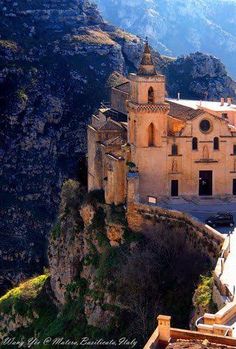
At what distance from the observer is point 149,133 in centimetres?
5372

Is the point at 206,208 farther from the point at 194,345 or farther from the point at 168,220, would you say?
the point at 194,345

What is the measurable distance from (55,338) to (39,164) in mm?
62318

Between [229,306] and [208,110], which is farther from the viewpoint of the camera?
[208,110]

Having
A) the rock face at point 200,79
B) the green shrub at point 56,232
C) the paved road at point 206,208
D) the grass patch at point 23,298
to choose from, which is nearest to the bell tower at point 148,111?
the paved road at point 206,208

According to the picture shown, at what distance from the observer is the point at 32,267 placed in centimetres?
9919

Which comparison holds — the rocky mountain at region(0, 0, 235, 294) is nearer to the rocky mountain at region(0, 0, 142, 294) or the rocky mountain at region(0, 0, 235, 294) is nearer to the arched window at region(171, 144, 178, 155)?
the rocky mountain at region(0, 0, 142, 294)

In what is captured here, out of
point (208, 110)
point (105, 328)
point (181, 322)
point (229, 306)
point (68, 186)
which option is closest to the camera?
point (229, 306)

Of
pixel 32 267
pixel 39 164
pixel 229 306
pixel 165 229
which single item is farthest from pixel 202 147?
pixel 39 164

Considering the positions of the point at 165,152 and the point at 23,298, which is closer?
the point at 165,152

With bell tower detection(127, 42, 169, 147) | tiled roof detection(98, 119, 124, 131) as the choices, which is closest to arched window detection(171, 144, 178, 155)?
bell tower detection(127, 42, 169, 147)

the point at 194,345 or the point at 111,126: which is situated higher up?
the point at 111,126

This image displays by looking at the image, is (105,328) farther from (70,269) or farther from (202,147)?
(202,147)

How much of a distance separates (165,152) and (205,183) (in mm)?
4145

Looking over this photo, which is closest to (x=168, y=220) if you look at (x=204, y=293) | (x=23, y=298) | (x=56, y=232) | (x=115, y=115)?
(x=204, y=293)
